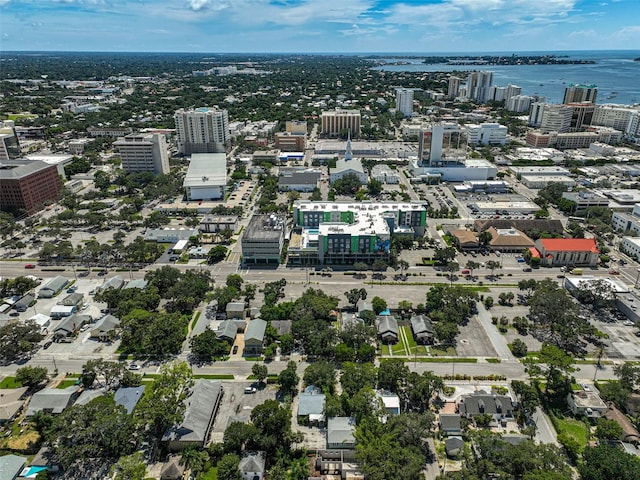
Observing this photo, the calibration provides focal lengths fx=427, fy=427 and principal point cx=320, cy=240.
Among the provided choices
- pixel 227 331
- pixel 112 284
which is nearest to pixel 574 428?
pixel 227 331

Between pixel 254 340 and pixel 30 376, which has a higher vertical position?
pixel 254 340

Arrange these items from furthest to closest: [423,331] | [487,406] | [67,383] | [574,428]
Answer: [423,331] → [67,383] → [487,406] → [574,428]

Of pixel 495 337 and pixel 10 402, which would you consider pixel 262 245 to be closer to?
pixel 495 337

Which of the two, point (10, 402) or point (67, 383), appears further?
point (67, 383)

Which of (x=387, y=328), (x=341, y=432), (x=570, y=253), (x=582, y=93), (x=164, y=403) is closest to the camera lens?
(x=341, y=432)

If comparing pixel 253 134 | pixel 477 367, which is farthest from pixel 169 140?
pixel 477 367

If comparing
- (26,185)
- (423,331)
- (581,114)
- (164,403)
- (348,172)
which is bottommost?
(423,331)
